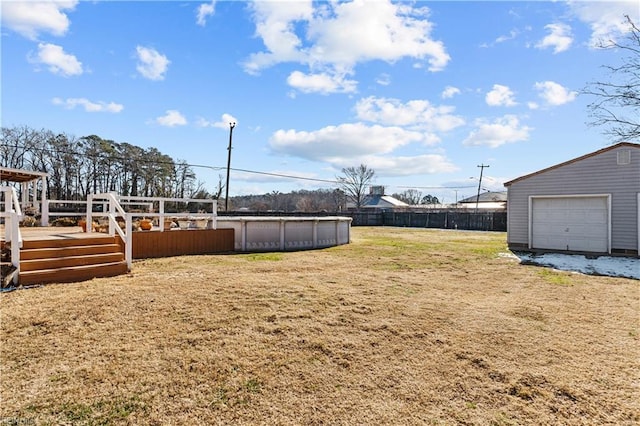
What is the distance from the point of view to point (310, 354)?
3184 mm

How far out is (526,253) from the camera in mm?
11180

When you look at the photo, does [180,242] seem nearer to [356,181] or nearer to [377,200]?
[356,181]

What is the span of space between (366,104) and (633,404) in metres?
14.1

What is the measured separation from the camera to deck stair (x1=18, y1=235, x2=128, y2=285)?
5.17 m

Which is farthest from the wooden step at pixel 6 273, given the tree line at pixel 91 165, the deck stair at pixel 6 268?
the tree line at pixel 91 165

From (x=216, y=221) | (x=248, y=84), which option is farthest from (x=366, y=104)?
(x=216, y=221)

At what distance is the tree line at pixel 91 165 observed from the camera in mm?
22625

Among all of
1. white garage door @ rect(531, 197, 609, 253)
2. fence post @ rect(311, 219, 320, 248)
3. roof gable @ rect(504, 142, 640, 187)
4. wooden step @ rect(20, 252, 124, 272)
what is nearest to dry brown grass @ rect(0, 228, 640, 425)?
wooden step @ rect(20, 252, 124, 272)

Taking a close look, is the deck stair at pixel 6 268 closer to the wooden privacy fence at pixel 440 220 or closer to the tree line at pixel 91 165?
the tree line at pixel 91 165

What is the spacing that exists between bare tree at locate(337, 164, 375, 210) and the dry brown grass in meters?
45.9

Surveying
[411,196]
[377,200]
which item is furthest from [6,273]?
[411,196]

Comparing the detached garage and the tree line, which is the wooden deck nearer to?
the detached garage

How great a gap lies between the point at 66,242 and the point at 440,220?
25.4 metres

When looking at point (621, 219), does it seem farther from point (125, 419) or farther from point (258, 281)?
point (125, 419)
